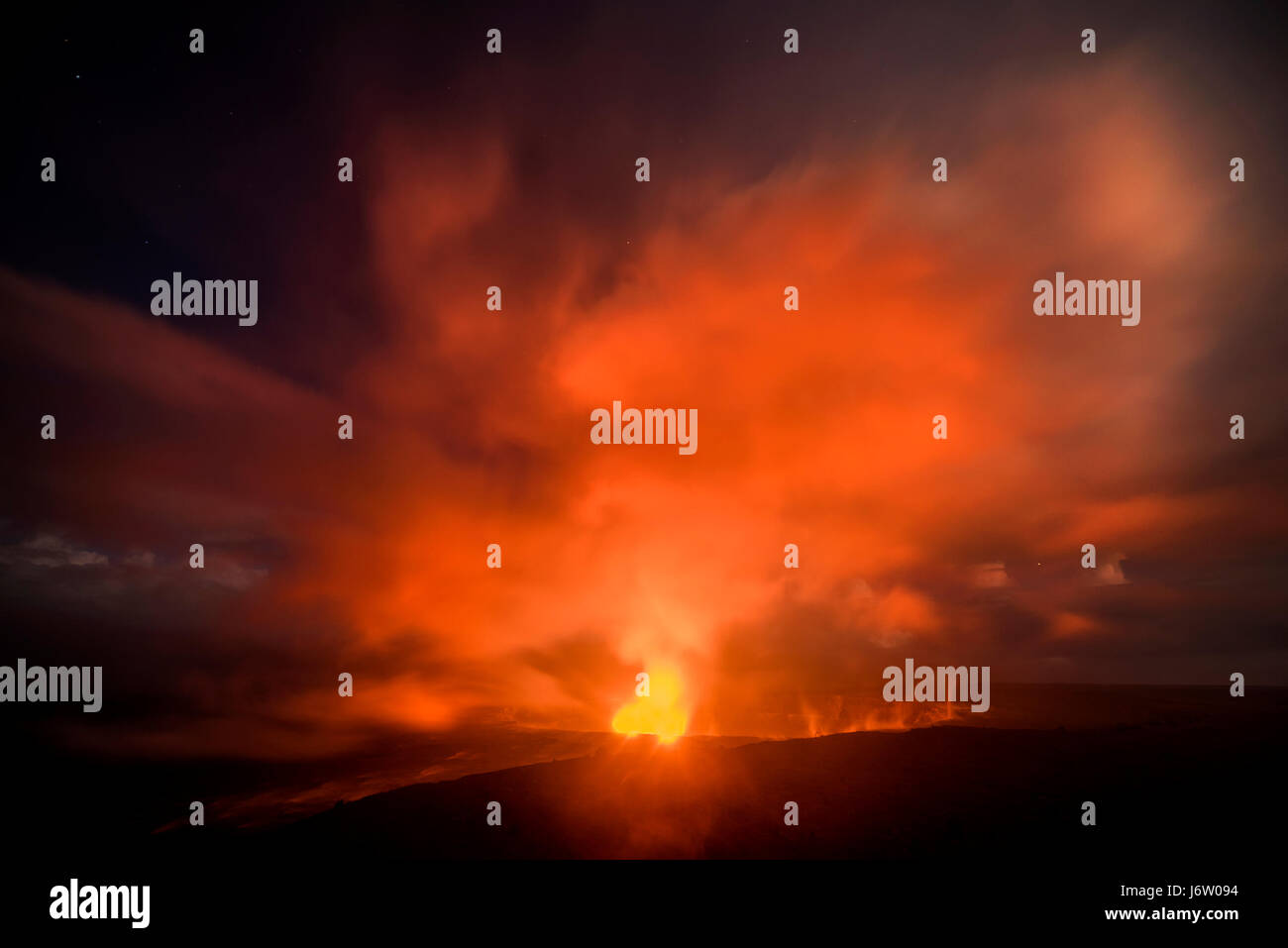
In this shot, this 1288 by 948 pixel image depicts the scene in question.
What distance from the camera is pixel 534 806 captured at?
1220 cm

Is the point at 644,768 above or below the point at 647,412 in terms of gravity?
below

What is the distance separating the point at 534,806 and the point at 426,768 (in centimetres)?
383

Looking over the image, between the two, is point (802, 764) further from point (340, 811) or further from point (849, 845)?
point (340, 811)
